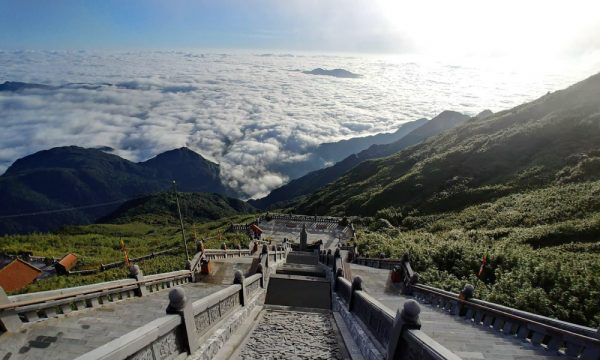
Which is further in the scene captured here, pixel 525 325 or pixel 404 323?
pixel 525 325

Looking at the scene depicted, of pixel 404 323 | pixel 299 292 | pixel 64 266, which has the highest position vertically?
pixel 404 323

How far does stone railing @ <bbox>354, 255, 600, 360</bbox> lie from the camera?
6.81 meters

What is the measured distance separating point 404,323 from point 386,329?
1923 millimetres

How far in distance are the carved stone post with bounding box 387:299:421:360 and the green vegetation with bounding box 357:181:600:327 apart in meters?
6.70

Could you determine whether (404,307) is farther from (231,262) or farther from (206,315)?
(231,262)

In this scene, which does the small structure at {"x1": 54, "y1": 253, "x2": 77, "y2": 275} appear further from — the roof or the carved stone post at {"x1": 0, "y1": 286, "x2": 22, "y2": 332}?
the carved stone post at {"x1": 0, "y1": 286, "x2": 22, "y2": 332}

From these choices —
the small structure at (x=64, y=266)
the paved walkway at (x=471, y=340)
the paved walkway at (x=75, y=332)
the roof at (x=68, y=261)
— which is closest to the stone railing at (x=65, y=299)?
the paved walkway at (x=75, y=332)

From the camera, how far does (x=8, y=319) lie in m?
7.60

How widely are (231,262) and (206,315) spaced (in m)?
14.2

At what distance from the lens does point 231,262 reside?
22.8 metres

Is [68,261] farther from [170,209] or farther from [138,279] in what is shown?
[170,209]

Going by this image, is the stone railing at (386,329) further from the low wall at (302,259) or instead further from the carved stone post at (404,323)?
A: the low wall at (302,259)

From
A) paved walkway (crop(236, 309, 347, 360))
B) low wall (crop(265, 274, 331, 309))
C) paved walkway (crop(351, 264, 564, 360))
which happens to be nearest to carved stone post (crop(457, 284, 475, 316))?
paved walkway (crop(351, 264, 564, 360))

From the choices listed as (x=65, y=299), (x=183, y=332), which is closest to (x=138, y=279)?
(x=65, y=299)
